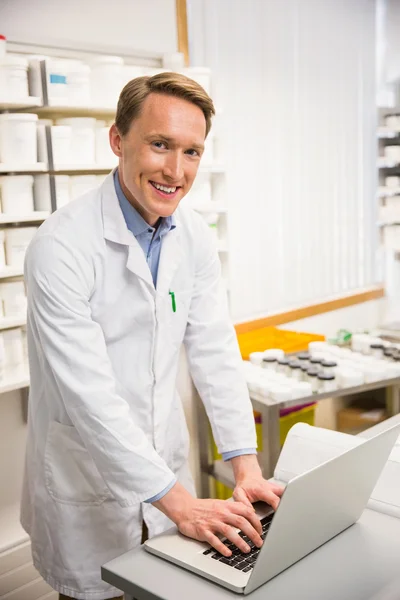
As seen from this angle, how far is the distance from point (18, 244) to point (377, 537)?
58.1 inches

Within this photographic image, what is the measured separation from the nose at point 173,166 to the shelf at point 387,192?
255 cm

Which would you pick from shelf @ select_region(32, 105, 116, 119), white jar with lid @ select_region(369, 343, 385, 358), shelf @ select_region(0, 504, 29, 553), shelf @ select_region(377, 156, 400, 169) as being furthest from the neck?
shelf @ select_region(377, 156, 400, 169)

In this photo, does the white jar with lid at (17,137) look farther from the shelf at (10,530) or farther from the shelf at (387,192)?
the shelf at (387,192)

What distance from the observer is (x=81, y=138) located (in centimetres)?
230

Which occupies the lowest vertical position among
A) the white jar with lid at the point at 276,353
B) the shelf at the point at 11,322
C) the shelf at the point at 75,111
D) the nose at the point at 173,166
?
the white jar with lid at the point at 276,353

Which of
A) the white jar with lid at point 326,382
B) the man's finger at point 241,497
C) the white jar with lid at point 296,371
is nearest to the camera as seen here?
the man's finger at point 241,497

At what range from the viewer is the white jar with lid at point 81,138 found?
7.49 feet

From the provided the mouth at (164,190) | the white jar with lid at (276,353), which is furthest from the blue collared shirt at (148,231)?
the white jar with lid at (276,353)

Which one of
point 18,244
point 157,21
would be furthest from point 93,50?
point 18,244

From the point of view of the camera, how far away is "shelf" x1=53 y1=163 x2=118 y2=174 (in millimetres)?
2240

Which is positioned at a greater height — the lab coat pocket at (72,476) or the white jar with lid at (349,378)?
the lab coat pocket at (72,476)

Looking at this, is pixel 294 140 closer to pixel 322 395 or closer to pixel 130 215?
pixel 322 395

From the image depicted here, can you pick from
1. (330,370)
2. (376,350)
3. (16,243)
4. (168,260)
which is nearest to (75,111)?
(16,243)

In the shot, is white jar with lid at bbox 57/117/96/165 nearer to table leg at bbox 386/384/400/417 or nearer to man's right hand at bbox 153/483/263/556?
man's right hand at bbox 153/483/263/556
